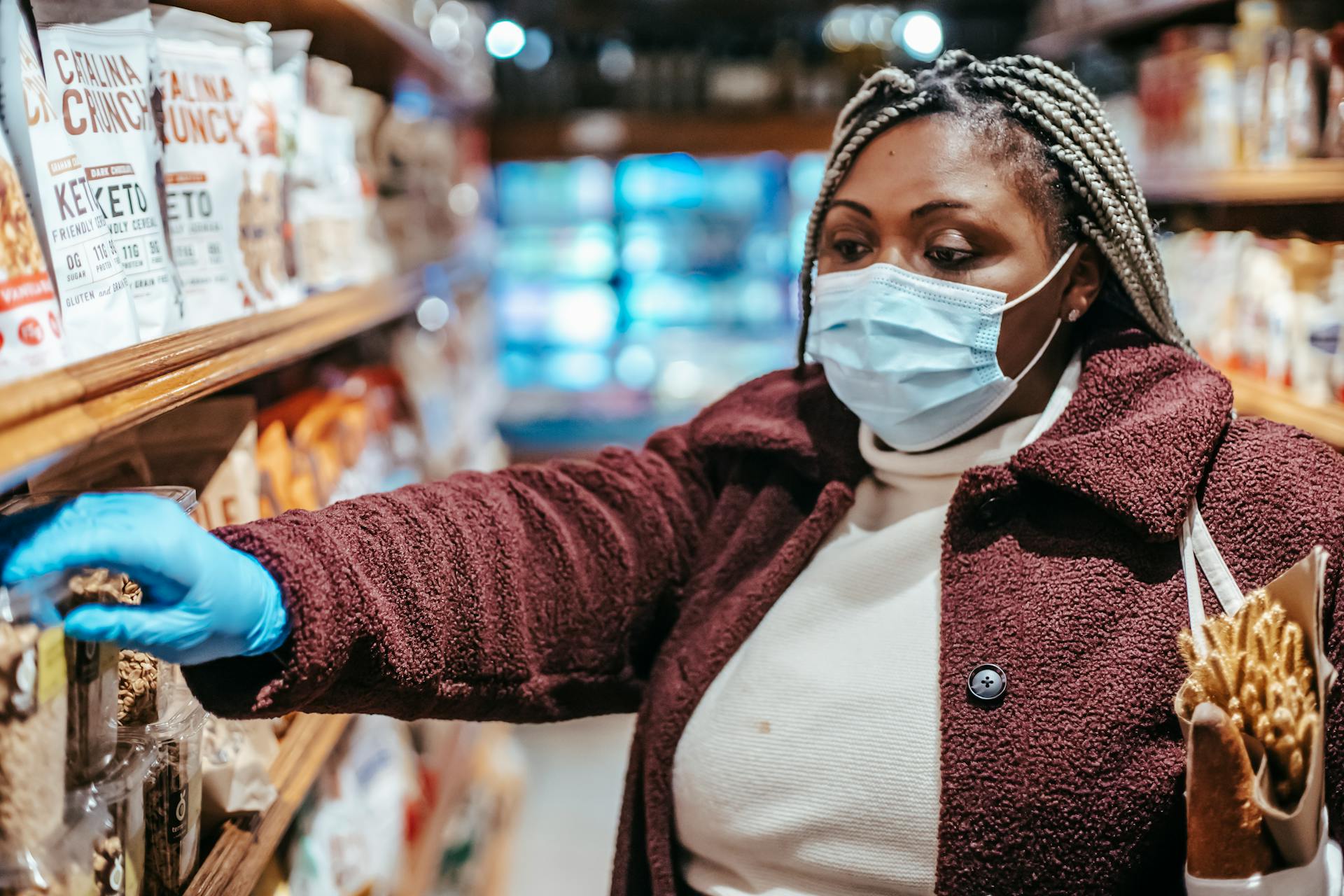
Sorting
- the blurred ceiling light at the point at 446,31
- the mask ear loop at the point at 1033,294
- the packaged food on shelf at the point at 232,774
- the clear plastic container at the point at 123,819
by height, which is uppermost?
the blurred ceiling light at the point at 446,31

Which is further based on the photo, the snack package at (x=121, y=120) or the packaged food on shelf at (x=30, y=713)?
the snack package at (x=121, y=120)

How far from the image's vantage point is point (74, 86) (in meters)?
1.08

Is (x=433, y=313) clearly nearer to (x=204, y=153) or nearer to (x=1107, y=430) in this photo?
(x=204, y=153)

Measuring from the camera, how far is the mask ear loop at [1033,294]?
1.44 m

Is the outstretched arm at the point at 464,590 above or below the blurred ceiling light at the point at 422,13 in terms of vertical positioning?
below

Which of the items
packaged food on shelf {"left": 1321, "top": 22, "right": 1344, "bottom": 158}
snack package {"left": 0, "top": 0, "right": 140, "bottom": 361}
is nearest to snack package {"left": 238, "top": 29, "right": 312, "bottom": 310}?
snack package {"left": 0, "top": 0, "right": 140, "bottom": 361}

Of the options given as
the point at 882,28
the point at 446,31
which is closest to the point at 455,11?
the point at 446,31

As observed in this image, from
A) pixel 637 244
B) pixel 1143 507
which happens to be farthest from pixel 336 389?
pixel 637 244

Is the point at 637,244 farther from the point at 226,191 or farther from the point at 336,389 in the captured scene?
the point at 226,191

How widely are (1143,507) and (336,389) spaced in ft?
5.08

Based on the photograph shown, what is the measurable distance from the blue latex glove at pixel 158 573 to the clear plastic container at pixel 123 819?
117 millimetres

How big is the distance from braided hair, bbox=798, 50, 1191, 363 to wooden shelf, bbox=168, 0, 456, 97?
0.93m

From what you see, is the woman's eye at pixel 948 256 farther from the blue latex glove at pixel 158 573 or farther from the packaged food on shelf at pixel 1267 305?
the packaged food on shelf at pixel 1267 305

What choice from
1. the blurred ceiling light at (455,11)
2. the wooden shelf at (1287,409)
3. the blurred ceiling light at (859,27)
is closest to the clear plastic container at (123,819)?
the wooden shelf at (1287,409)
